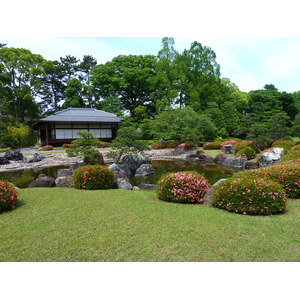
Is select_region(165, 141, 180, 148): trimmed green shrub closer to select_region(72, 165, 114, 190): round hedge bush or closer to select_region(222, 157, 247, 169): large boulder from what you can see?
select_region(222, 157, 247, 169): large boulder

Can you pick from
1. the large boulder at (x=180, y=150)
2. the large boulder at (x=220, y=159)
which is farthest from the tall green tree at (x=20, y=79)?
the large boulder at (x=220, y=159)

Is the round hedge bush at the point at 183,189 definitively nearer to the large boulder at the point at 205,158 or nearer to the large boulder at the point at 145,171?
the large boulder at the point at 145,171

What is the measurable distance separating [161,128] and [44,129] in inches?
546

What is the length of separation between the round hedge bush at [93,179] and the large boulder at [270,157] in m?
8.54

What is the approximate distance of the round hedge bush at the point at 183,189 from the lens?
18.7 ft

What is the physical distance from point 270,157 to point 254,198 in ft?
27.9

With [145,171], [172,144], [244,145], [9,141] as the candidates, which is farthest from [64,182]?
[9,141]

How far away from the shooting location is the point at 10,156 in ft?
54.0

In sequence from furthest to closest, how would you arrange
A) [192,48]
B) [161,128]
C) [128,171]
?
[192,48]
[161,128]
[128,171]

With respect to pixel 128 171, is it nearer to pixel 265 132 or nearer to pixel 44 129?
pixel 265 132

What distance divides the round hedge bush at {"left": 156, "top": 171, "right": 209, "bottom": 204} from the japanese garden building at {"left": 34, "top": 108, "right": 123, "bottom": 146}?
2280 cm

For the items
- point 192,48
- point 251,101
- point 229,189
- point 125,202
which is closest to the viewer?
point 229,189

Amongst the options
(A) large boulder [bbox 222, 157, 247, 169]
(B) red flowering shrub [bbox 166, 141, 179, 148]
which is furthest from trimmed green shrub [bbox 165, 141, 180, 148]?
(A) large boulder [bbox 222, 157, 247, 169]

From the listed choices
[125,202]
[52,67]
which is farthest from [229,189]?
[52,67]
